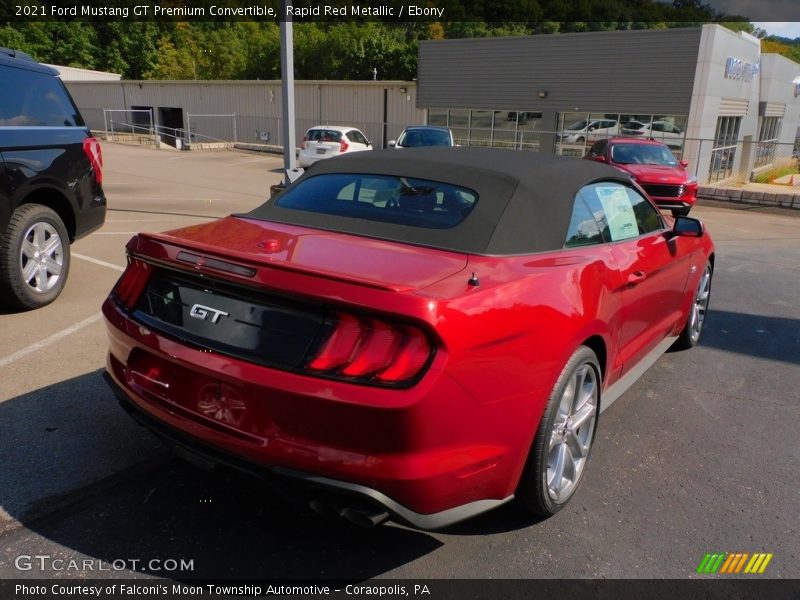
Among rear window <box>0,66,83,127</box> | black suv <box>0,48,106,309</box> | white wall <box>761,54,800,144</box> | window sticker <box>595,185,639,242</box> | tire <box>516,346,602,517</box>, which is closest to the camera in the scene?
tire <box>516,346,602,517</box>

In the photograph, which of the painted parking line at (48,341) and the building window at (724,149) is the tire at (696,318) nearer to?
the painted parking line at (48,341)

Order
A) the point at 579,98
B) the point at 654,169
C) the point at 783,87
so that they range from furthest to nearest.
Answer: the point at 783,87
the point at 579,98
the point at 654,169

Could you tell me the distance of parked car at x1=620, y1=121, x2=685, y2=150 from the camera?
2311cm

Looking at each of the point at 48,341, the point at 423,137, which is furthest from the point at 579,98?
the point at 48,341

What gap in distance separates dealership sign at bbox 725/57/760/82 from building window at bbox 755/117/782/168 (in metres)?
4.00

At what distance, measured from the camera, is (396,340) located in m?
2.14

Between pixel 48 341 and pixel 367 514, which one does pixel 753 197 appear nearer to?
pixel 48 341

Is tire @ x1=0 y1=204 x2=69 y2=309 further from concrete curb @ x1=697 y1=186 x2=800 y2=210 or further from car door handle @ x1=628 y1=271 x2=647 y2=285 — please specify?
concrete curb @ x1=697 y1=186 x2=800 y2=210

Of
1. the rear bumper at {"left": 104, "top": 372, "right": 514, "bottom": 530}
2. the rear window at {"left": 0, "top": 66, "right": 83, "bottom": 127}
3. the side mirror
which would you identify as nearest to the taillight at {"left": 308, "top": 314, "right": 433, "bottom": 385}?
the rear bumper at {"left": 104, "top": 372, "right": 514, "bottom": 530}

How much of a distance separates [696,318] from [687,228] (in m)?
1.28

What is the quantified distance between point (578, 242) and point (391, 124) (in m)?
29.0

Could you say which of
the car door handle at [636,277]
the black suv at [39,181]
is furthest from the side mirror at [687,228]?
the black suv at [39,181]

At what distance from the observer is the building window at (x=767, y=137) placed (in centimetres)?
3108

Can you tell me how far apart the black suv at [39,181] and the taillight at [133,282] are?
2.83m
